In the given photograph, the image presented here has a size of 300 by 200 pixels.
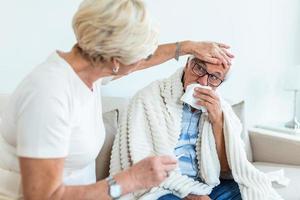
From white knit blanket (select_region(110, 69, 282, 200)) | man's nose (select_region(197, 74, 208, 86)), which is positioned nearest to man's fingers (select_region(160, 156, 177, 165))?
white knit blanket (select_region(110, 69, 282, 200))

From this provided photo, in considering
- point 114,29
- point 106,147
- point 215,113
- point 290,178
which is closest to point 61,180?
point 114,29

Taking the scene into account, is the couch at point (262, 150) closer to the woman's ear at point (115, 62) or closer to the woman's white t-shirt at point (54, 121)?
the woman's white t-shirt at point (54, 121)

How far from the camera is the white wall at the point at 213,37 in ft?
5.23

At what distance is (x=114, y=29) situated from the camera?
0.98 m

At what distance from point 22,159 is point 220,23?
169 centimetres

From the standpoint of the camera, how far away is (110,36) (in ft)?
3.23

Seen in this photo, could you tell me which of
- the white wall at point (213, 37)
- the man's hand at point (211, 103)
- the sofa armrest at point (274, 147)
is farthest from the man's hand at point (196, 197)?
the sofa armrest at point (274, 147)

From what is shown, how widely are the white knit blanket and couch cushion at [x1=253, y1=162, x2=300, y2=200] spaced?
14 centimetres

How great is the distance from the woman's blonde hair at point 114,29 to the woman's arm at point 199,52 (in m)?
0.46

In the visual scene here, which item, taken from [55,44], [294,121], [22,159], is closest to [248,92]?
[294,121]

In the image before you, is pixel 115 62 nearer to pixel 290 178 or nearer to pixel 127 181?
pixel 127 181

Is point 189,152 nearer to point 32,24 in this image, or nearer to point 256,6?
point 32,24

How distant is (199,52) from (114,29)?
62cm

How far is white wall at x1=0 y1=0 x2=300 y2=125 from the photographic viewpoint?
62.8 inches
